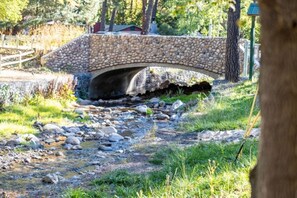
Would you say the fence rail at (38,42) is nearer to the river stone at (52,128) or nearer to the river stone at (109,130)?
the river stone at (52,128)

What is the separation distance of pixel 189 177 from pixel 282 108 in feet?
14.6

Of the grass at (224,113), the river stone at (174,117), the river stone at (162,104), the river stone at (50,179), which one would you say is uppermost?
the grass at (224,113)

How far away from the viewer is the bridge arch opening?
71.4 ft

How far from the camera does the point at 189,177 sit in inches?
226

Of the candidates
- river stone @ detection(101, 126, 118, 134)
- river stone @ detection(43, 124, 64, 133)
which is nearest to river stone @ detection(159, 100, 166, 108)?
river stone @ detection(101, 126, 118, 134)

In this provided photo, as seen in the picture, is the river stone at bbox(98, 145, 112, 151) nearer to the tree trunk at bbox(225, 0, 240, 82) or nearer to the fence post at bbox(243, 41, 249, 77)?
the tree trunk at bbox(225, 0, 240, 82)

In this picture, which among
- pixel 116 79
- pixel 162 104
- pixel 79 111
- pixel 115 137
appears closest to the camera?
pixel 115 137

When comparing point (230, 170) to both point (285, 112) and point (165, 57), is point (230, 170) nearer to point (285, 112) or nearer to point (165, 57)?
point (285, 112)

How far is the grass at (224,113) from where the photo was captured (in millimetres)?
9760

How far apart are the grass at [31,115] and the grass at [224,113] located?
356 cm

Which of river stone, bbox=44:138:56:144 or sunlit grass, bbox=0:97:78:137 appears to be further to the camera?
sunlit grass, bbox=0:97:78:137

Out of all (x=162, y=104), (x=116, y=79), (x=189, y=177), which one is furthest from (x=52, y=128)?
(x=116, y=79)

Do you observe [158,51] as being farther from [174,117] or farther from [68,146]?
[68,146]

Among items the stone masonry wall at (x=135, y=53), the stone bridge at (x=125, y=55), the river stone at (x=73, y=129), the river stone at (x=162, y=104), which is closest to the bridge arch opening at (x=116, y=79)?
the stone bridge at (x=125, y=55)
